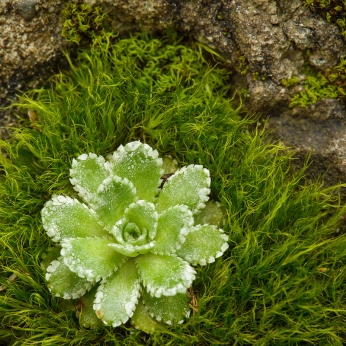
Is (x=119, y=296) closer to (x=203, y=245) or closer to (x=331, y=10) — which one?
(x=203, y=245)

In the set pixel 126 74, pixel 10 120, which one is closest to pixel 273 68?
pixel 126 74

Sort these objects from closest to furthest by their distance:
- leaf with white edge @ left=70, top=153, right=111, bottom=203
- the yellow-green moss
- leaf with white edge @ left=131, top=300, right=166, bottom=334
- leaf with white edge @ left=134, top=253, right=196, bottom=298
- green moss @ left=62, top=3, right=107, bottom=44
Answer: leaf with white edge @ left=134, top=253, right=196, bottom=298 < leaf with white edge @ left=131, top=300, right=166, bottom=334 < leaf with white edge @ left=70, top=153, right=111, bottom=203 < the yellow-green moss < green moss @ left=62, top=3, right=107, bottom=44

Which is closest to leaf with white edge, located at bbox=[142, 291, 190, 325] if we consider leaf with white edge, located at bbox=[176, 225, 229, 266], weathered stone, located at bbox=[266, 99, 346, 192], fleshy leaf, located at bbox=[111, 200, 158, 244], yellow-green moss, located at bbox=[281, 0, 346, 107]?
leaf with white edge, located at bbox=[176, 225, 229, 266]

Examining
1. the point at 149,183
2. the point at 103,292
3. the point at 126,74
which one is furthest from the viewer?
the point at 126,74

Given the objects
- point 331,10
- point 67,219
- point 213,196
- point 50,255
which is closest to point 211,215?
point 213,196

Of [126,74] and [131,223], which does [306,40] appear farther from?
[131,223]

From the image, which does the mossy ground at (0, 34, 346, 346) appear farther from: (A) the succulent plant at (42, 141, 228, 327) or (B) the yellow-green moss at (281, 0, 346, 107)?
(B) the yellow-green moss at (281, 0, 346, 107)

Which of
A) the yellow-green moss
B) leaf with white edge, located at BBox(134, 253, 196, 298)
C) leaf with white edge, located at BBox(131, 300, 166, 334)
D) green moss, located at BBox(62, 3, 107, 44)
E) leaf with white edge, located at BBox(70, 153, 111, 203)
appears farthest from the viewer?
green moss, located at BBox(62, 3, 107, 44)
